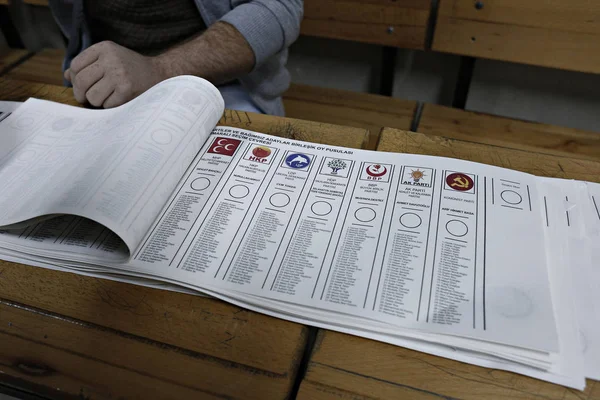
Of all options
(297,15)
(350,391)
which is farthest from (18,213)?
(297,15)

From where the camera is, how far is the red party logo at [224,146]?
594 millimetres

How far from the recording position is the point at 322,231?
18.8 inches

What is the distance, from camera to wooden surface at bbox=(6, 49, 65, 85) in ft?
4.35

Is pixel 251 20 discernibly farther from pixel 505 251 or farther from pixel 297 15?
pixel 505 251

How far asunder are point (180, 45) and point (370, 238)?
1.99ft

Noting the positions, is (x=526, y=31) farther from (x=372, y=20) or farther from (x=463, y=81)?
(x=372, y=20)

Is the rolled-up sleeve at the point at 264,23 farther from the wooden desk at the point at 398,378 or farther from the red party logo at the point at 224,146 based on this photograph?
the wooden desk at the point at 398,378

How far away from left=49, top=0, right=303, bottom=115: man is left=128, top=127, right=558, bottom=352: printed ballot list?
220 millimetres

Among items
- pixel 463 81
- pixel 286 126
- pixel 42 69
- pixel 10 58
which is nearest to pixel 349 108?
pixel 463 81

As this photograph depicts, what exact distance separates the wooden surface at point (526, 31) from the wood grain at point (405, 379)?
0.94 meters

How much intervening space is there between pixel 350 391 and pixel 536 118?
1.36 meters

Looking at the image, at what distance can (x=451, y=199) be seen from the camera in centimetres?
51

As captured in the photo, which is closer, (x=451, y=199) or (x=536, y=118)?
(x=451, y=199)

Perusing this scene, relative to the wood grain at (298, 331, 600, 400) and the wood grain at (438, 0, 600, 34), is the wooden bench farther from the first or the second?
the wood grain at (298, 331, 600, 400)
